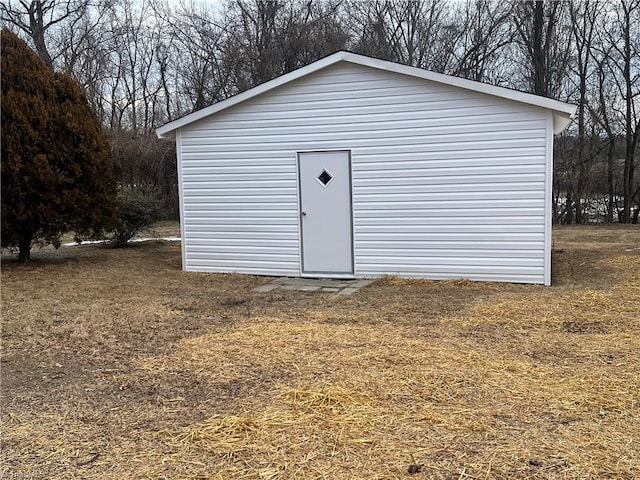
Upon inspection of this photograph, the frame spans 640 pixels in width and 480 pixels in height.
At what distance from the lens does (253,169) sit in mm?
8359

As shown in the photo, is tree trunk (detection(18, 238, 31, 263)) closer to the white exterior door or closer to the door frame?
the door frame

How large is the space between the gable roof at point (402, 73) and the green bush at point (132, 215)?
10.1 feet

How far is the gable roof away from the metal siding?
13cm

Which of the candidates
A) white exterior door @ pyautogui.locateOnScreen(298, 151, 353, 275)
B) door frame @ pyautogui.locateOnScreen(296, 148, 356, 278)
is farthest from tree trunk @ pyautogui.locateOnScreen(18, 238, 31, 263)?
white exterior door @ pyautogui.locateOnScreen(298, 151, 353, 275)

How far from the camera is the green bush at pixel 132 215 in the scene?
446 inches

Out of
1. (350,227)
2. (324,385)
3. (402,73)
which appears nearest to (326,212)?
(350,227)

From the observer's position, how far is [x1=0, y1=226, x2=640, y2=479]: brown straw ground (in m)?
2.63

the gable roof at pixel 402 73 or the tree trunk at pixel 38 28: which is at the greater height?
the tree trunk at pixel 38 28

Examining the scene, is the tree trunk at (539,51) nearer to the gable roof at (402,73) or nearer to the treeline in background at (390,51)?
the treeline in background at (390,51)

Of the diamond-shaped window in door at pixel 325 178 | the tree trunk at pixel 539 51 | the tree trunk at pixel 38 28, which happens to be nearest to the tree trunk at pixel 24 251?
the diamond-shaped window in door at pixel 325 178

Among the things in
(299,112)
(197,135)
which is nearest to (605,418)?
(299,112)

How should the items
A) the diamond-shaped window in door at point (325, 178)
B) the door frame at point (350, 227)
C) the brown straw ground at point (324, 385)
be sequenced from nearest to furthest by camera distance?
the brown straw ground at point (324, 385) → the door frame at point (350, 227) → the diamond-shaped window in door at point (325, 178)

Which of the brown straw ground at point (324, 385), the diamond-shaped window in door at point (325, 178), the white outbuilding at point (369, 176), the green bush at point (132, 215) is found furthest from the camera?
the green bush at point (132, 215)

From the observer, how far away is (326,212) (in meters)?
8.05
